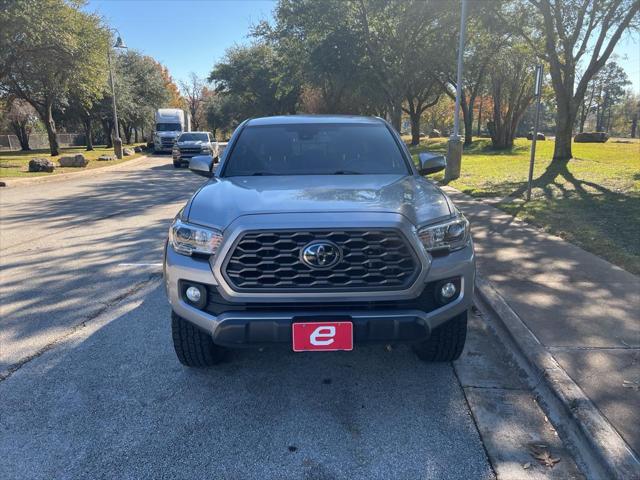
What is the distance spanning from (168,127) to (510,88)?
2301cm

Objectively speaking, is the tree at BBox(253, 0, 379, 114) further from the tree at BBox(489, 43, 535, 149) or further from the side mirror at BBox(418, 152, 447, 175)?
the side mirror at BBox(418, 152, 447, 175)

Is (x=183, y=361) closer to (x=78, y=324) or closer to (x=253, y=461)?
(x=253, y=461)

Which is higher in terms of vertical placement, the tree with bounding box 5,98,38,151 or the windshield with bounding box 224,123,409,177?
the tree with bounding box 5,98,38,151

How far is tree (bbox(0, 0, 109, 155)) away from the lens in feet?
52.4

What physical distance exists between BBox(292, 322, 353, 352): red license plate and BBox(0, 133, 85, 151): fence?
162 feet

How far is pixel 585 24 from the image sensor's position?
629 inches

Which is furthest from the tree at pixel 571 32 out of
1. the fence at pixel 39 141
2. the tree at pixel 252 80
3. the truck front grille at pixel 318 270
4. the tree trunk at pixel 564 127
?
the fence at pixel 39 141

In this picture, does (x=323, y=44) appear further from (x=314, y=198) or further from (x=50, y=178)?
(x=314, y=198)

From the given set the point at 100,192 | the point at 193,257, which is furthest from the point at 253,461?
the point at 100,192

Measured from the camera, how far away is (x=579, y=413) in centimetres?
274

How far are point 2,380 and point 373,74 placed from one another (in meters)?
23.9

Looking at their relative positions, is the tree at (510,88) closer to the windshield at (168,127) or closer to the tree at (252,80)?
the tree at (252,80)

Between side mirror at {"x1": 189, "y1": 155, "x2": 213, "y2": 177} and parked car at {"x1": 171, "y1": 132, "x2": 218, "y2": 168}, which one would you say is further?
parked car at {"x1": 171, "y1": 132, "x2": 218, "y2": 168}

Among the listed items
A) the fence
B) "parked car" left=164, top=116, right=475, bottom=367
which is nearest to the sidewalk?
"parked car" left=164, top=116, right=475, bottom=367
